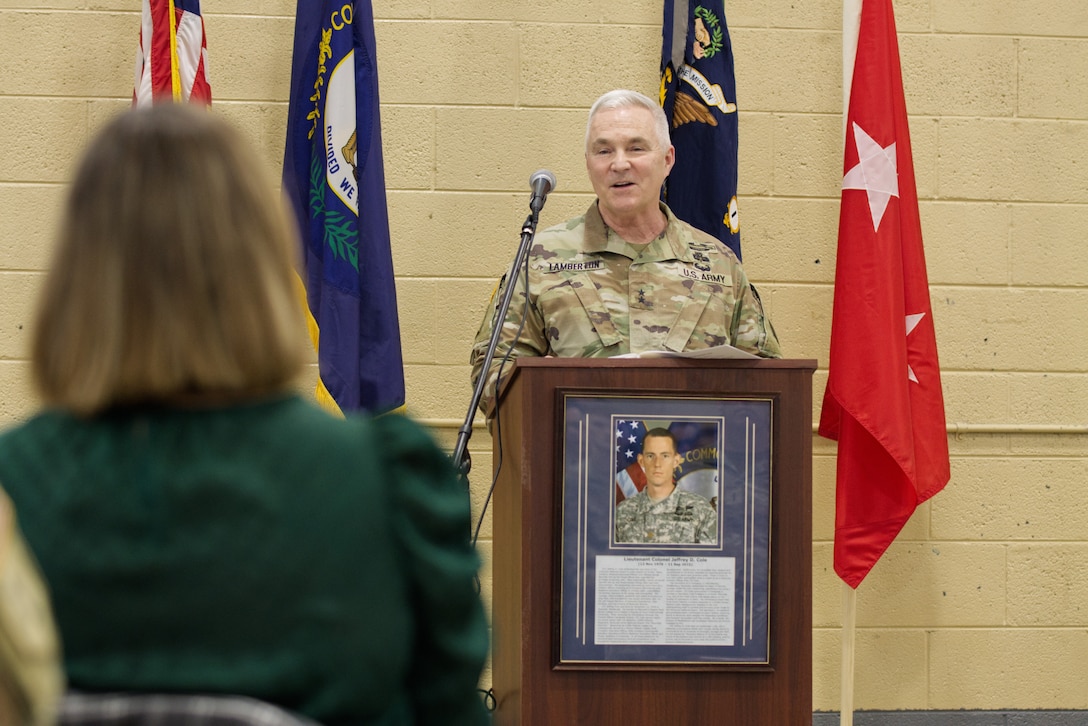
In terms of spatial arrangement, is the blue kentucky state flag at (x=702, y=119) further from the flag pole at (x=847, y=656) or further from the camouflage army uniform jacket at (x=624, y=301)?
the flag pole at (x=847, y=656)

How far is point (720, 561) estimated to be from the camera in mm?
1979

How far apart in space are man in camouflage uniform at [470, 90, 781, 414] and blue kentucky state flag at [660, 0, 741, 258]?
336 mm

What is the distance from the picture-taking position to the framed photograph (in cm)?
197

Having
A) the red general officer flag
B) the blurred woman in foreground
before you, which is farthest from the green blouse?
the red general officer flag

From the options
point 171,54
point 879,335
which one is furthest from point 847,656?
point 171,54

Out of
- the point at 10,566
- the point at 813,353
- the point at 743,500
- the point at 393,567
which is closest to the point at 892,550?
the point at 813,353

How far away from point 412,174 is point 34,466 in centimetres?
262

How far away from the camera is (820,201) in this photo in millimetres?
3430

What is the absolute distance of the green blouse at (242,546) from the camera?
80 centimetres

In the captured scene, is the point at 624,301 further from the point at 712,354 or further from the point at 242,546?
the point at 242,546

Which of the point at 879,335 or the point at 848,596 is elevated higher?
the point at 879,335

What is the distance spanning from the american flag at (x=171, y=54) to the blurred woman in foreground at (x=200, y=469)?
7.36ft

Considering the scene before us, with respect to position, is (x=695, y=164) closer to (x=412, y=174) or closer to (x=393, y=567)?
(x=412, y=174)

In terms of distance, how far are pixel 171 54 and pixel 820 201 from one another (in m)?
1.85
